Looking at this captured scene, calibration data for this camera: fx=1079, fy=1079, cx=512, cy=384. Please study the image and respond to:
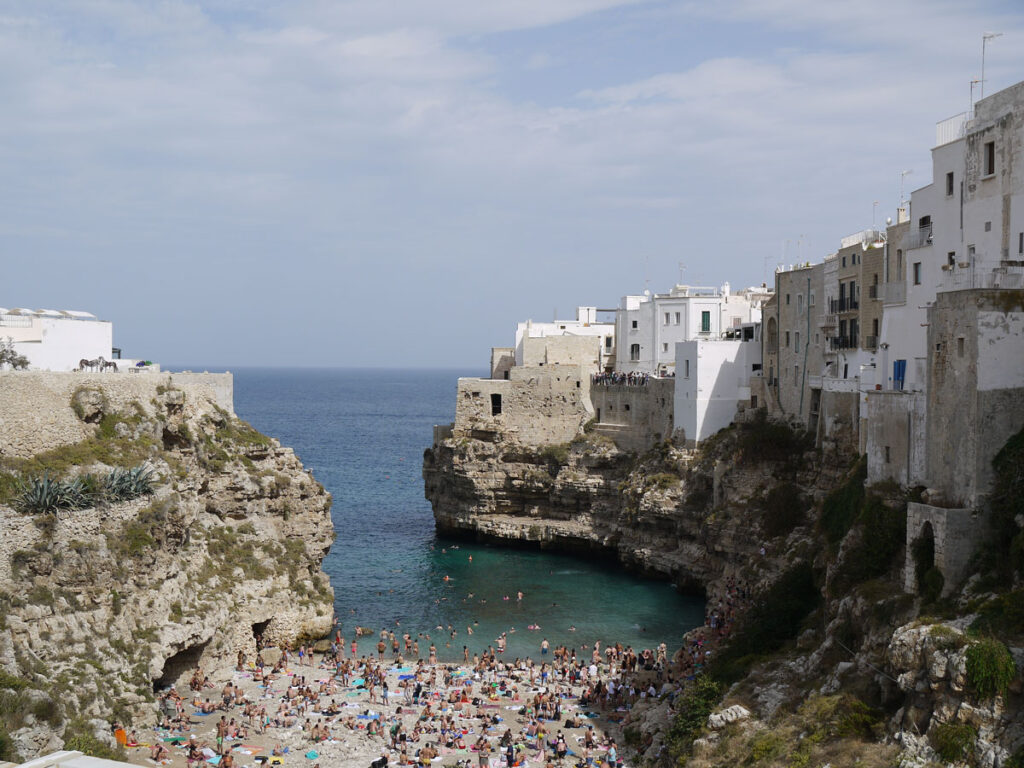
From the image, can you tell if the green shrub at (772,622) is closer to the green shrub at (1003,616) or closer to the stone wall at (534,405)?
the green shrub at (1003,616)

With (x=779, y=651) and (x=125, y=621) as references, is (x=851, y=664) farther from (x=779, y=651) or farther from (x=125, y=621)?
(x=125, y=621)

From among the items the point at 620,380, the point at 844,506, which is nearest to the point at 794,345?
the point at 620,380

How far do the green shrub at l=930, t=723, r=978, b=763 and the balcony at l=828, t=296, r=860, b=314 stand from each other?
Result: 22.5m

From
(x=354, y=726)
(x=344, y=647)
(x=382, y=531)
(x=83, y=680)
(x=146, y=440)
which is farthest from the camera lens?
(x=382, y=531)

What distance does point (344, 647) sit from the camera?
126 feet

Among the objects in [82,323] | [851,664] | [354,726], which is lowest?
[354,726]

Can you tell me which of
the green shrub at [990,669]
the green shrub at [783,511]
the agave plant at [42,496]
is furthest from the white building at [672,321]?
the green shrub at [990,669]

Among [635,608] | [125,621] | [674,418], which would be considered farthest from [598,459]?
[125,621]

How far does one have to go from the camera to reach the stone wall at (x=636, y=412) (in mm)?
52500

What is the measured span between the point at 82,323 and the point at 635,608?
24065mm

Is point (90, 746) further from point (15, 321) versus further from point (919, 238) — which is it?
point (919, 238)

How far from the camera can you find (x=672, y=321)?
199 feet

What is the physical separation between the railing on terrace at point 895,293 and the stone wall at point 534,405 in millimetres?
23890

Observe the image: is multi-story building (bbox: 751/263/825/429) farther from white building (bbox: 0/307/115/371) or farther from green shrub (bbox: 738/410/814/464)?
white building (bbox: 0/307/115/371)
